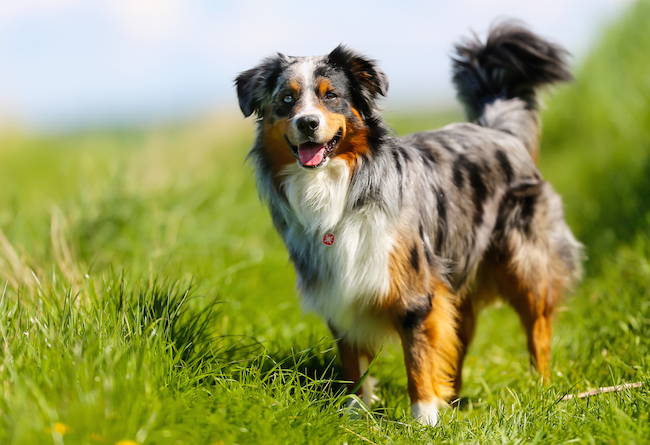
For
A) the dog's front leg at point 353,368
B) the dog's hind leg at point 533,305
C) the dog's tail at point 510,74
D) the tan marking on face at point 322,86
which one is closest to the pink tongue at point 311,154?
the tan marking on face at point 322,86

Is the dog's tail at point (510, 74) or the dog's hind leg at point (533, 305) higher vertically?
the dog's tail at point (510, 74)

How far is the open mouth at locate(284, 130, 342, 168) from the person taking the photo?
10.8 feet

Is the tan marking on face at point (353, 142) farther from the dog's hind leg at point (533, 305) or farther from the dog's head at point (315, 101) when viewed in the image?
the dog's hind leg at point (533, 305)

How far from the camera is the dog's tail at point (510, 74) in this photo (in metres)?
4.58

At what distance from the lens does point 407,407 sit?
145 inches

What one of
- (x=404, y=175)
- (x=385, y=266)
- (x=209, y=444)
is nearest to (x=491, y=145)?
(x=404, y=175)

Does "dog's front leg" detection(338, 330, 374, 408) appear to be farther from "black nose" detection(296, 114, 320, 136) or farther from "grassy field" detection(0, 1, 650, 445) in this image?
"black nose" detection(296, 114, 320, 136)

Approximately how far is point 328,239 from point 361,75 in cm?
103

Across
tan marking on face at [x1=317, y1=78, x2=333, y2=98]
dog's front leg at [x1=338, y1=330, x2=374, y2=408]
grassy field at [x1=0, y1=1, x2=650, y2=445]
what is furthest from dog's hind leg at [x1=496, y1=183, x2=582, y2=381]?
tan marking on face at [x1=317, y1=78, x2=333, y2=98]

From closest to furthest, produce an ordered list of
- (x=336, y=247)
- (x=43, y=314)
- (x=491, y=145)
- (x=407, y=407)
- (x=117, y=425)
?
(x=117, y=425), (x=43, y=314), (x=336, y=247), (x=407, y=407), (x=491, y=145)

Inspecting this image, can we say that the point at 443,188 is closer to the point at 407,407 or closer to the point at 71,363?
the point at 407,407

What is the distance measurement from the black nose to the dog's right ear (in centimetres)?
54

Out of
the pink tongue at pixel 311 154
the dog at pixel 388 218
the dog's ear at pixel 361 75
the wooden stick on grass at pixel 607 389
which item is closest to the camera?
the wooden stick on grass at pixel 607 389

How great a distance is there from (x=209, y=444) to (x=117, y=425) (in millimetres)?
404
